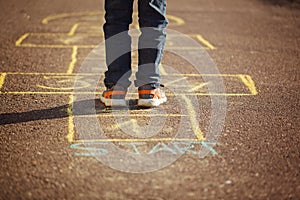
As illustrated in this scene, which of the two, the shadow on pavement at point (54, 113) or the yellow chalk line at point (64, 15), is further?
the yellow chalk line at point (64, 15)

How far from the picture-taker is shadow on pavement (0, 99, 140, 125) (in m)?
3.88

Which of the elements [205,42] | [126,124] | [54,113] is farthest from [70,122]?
[205,42]

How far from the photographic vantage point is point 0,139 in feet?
11.5

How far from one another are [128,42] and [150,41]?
0.19 meters

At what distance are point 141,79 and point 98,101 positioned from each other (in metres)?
0.46

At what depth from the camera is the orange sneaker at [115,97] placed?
4.13m

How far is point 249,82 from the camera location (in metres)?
4.99

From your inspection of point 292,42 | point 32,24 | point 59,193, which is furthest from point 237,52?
point 59,193

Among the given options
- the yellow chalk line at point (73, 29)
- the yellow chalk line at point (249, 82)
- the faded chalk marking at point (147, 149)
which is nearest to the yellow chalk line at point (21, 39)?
the yellow chalk line at point (73, 29)

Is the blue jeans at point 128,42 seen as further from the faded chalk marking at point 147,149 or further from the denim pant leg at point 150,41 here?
the faded chalk marking at point 147,149

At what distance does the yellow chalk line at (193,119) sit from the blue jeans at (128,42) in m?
0.34

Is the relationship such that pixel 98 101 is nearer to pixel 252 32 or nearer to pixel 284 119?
pixel 284 119

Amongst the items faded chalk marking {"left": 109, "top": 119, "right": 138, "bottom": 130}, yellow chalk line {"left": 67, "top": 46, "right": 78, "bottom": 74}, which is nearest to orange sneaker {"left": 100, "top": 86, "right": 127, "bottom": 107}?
faded chalk marking {"left": 109, "top": 119, "right": 138, "bottom": 130}

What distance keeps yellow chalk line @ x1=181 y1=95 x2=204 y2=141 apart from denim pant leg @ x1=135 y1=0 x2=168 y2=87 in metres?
0.34
